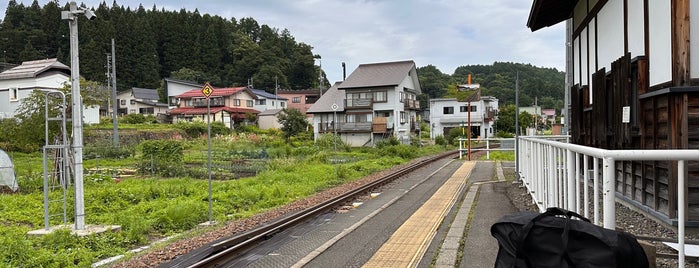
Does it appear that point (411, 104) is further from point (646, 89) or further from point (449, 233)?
point (449, 233)

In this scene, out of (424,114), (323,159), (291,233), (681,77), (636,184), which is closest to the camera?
(681,77)

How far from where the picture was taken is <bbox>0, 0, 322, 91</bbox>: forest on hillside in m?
58.9

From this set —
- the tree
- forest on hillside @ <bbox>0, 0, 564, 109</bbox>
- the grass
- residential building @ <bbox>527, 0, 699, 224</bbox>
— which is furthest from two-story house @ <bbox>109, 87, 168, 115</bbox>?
residential building @ <bbox>527, 0, 699, 224</bbox>

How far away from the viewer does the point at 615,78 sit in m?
7.04

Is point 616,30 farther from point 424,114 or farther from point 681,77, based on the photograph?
point 424,114

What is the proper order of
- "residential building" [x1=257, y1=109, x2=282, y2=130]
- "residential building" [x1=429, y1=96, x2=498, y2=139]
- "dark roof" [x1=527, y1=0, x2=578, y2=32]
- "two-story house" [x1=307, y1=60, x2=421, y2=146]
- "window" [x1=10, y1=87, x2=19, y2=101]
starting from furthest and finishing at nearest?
"residential building" [x1=257, y1=109, x2=282, y2=130]
"residential building" [x1=429, y1=96, x2=498, y2=139]
"two-story house" [x1=307, y1=60, x2=421, y2=146]
"window" [x1=10, y1=87, x2=19, y2=101]
"dark roof" [x1=527, y1=0, x2=578, y2=32]

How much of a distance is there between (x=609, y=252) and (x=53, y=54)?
73.4 metres

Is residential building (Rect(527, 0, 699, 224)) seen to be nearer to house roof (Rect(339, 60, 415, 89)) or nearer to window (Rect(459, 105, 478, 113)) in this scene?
house roof (Rect(339, 60, 415, 89))

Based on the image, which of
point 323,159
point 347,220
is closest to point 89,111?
point 323,159

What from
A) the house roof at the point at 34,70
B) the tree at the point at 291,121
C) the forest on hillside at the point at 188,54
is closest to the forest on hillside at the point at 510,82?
the forest on hillside at the point at 188,54

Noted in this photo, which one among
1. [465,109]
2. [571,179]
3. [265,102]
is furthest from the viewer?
[265,102]

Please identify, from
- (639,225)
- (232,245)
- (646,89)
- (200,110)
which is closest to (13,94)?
(200,110)

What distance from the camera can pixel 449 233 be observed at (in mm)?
5891

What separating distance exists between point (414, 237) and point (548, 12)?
25.7ft
